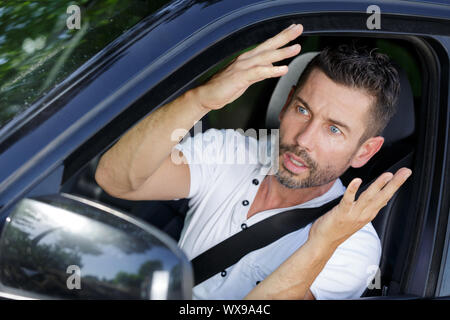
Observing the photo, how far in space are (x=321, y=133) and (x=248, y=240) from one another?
0.43m

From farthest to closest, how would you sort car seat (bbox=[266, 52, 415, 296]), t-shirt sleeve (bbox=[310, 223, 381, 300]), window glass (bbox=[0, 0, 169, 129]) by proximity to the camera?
car seat (bbox=[266, 52, 415, 296])
t-shirt sleeve (bbox=[310, 223, 381, 300])
window glass (bbox=[0, 0, 169, 129])

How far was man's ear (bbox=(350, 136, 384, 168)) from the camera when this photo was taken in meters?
2.15

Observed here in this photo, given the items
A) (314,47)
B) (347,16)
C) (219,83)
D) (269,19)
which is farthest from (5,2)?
(314,47)

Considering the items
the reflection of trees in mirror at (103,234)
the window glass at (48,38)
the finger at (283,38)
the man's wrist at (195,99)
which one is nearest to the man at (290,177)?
the man's wrist at (195,99)

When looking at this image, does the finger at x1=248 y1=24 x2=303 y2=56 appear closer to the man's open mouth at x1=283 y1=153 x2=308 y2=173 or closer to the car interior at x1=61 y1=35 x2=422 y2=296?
the car interior at x1=61 y1=35 x2=422 y2=296

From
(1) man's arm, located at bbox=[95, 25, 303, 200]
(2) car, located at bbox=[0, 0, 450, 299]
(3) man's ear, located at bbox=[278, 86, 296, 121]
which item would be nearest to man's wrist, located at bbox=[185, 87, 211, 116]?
Result: (1) man's arm, located at bbox=[95, 25, 303, 200]

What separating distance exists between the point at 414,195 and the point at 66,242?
43.9 inches

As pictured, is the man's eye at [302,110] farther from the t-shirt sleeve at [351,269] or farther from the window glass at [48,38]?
the window glass at [48,38]

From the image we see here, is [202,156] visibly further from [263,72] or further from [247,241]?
[263,72]

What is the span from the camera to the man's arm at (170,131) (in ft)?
4.73

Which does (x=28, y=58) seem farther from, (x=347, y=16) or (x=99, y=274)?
(x=347, y=16)

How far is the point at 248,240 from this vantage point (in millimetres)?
2002

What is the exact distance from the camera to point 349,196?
59.1 inches

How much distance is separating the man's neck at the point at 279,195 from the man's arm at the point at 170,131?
0.27 meters
